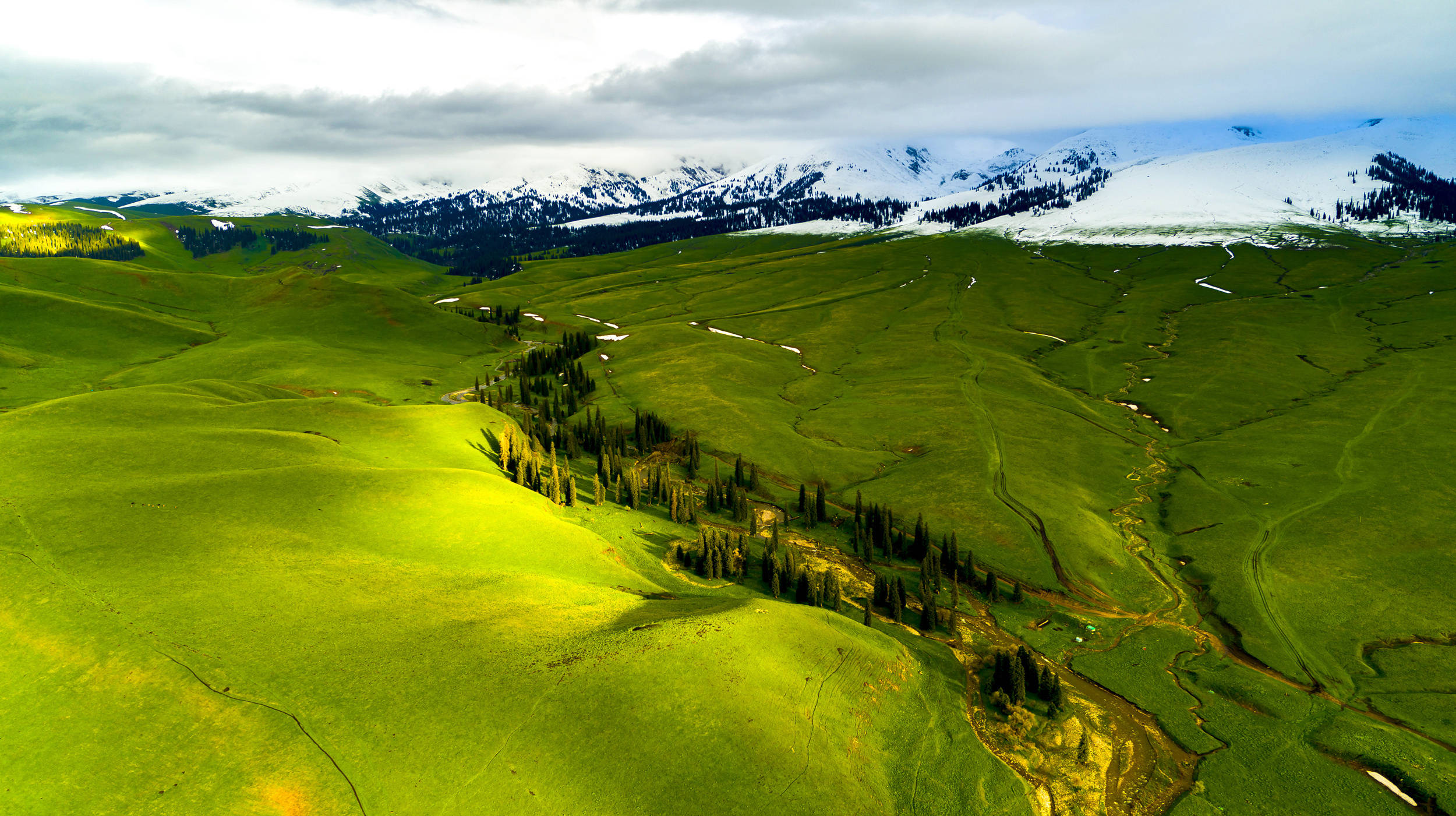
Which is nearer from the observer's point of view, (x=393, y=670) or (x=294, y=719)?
(x=294, y=719)

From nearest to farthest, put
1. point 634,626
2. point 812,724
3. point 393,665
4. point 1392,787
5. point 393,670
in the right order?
point 393,670
point 393,665
point 812,724
point 1392,787
point 634,626

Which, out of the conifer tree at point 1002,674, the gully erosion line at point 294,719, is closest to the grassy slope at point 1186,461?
the conifer tree at point 1002,674

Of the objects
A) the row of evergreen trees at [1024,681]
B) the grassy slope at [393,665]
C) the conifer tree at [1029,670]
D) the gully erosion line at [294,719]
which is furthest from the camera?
the conifer tree at [1029,670]

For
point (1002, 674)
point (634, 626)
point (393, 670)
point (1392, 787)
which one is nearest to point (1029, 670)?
point (1002, 674)

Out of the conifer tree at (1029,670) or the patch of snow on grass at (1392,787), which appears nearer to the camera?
the patch of snow on grass at (1392,787)

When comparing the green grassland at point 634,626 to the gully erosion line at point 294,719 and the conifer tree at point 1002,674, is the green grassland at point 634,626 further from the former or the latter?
the conifer tree at point 1002,674

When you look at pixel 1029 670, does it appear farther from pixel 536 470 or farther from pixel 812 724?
pixel 536 470

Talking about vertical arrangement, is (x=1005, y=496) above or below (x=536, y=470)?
below

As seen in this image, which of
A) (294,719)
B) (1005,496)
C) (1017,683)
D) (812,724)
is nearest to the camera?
(294,719)

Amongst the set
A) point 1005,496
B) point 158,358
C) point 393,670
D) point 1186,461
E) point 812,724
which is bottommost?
point 1186,461

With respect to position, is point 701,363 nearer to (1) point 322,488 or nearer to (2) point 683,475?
(2) point 683,475
